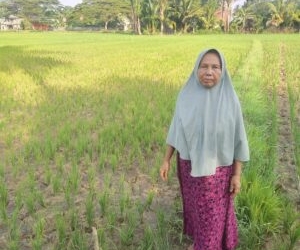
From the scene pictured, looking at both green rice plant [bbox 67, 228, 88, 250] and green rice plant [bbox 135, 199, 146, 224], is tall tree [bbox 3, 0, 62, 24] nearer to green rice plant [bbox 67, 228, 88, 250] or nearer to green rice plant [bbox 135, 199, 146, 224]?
green rice plant [bbox 135, 199, 146, 224]

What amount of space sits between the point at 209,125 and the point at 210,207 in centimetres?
48

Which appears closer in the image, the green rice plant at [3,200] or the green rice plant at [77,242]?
the green rice plant at [77,242]

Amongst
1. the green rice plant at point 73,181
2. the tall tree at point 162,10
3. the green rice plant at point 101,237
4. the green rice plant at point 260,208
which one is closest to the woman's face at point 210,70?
the green rice plant at point 260,208

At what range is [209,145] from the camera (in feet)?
7.00

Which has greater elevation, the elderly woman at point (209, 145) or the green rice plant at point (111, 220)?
the elderly woman at point (209, 145)

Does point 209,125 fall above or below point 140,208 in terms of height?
above

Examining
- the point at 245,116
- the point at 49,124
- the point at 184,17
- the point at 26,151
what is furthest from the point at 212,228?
the point at 184,17

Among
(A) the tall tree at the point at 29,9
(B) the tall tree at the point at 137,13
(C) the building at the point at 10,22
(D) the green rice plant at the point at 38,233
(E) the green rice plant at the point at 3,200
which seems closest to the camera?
(D) the green rice plant at the point at 38,233

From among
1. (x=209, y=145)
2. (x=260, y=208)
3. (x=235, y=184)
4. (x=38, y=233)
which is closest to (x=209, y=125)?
(x=209, y=145)

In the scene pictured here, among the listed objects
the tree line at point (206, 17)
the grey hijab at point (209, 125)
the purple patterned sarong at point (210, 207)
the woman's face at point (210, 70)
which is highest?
the tree line at point (206, 17)

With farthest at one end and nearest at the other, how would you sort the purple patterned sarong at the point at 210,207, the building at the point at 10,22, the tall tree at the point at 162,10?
1. the building at the point at 10,22
2. the tall tree at the point at 162,10
3. the purple patterned sarong at the point at 210,207

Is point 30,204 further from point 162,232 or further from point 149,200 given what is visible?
point 162,232

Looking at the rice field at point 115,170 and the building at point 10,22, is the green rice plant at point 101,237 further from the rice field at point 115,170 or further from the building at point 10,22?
the building at point 10,22

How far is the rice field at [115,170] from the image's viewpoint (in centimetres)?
259
